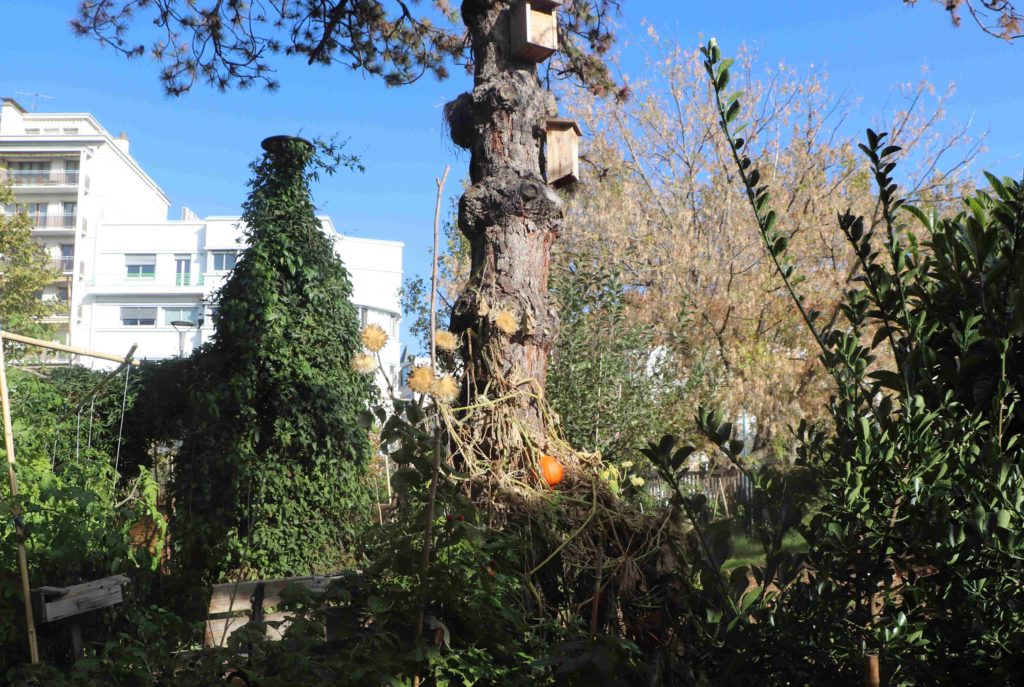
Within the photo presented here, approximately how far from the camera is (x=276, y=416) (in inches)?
277

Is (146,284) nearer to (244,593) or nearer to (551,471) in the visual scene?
(244,593)

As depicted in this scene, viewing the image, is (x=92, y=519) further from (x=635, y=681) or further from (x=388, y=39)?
(x=388, y=39)

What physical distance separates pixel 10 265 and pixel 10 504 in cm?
2326

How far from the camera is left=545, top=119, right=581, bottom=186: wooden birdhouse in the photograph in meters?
4.68

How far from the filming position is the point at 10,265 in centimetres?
2405

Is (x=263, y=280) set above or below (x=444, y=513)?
above

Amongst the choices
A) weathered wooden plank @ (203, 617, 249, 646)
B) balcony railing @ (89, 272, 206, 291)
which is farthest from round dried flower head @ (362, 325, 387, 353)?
balcony railing @ (89, 272, 206, 291)

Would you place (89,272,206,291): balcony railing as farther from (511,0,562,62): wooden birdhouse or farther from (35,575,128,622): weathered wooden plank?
(35,575,128,622): weathered wooden plank

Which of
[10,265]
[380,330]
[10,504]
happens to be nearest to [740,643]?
[380,330]

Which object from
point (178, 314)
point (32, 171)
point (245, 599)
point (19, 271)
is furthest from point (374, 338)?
point (32, 171)

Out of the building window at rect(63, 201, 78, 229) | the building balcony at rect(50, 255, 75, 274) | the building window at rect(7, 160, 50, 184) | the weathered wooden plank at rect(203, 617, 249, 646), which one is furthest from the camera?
the building window at rect(63, 201, 78, 229)

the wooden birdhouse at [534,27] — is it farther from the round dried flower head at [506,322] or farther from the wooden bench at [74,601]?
the wooden bench at [74,601]

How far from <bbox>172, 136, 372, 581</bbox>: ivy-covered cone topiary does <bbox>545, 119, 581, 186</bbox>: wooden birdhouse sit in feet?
9.50

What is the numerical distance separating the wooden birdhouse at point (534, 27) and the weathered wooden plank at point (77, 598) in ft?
10.4
